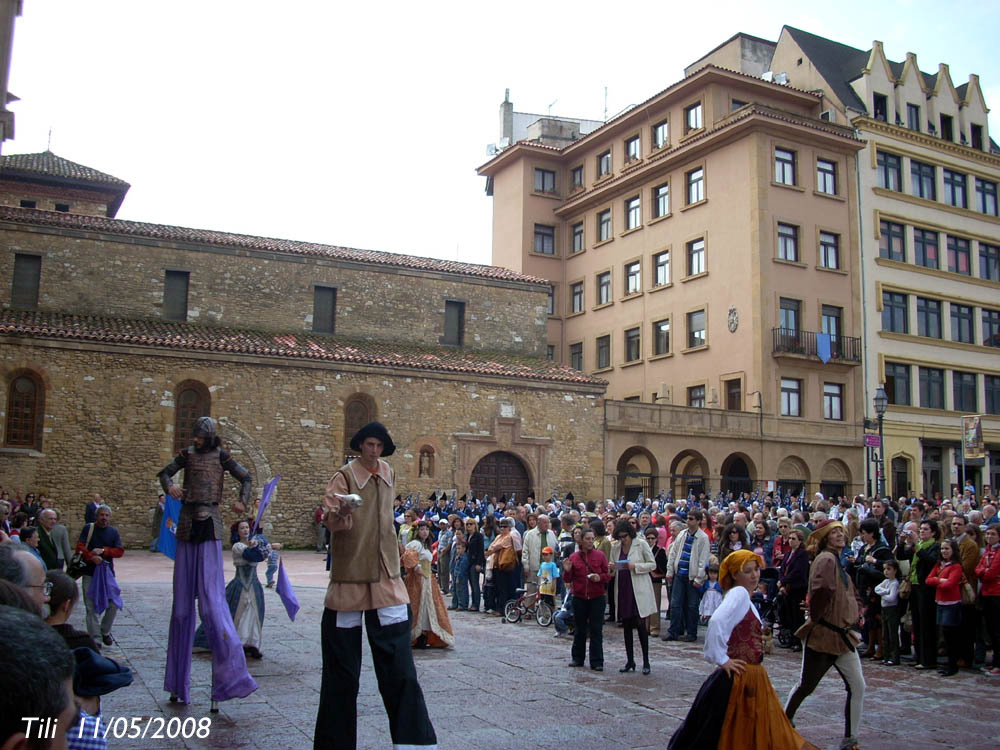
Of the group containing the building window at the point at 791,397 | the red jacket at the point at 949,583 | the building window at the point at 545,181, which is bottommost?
the red jacket at the point at 949,583

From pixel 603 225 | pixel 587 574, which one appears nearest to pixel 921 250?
pixel 603 225

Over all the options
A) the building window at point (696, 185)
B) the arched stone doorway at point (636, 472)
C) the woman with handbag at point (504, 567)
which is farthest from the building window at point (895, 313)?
the woman with handbag at point (504, 567)

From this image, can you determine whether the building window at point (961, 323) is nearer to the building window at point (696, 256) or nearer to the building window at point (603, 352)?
the building window at point (696, 256)

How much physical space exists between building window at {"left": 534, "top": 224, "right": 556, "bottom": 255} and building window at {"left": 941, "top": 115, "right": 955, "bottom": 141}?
62.7ft

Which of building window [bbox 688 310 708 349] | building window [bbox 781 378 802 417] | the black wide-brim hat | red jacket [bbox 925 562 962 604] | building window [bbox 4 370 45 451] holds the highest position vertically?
building window [bbox 688 310 708 349]

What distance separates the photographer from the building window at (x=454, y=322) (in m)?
35.2

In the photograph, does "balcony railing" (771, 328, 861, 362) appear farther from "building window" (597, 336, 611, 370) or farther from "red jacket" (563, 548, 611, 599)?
"red jacket" (563, 548, 611, 599)

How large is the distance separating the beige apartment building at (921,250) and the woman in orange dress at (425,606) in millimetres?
30447

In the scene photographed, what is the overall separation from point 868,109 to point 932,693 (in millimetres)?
36269

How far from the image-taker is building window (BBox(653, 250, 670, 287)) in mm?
40781

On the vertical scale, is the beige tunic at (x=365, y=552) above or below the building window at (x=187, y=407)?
below

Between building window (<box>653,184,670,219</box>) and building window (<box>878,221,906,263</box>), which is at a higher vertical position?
building window (<box>653,184,670,219</box>)

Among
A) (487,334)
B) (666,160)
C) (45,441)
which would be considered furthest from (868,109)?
(45,441)

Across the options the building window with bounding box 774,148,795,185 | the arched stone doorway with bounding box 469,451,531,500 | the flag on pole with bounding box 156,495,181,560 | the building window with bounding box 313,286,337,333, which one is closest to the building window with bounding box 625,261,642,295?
the building window with bounding box 774,148,795,185
